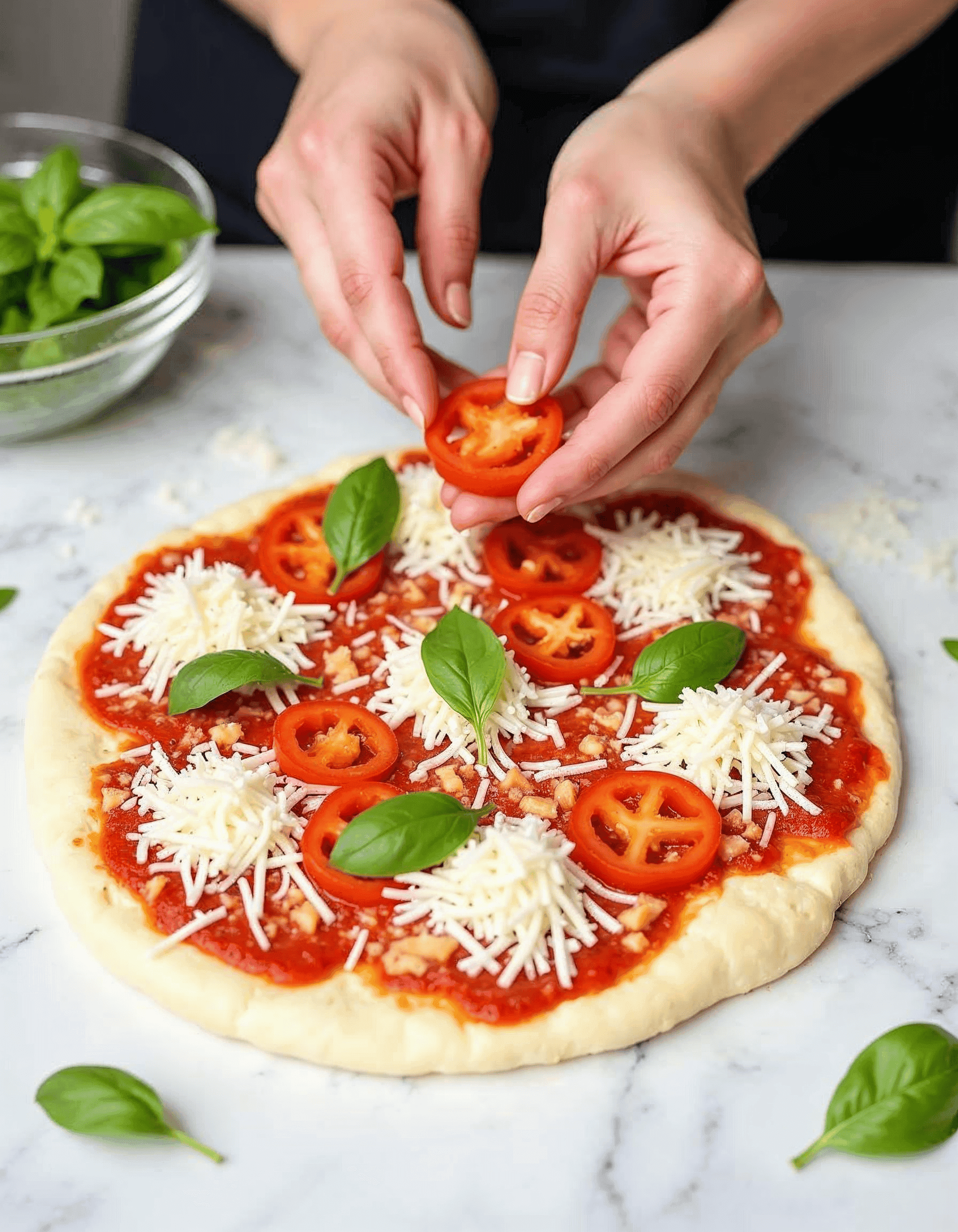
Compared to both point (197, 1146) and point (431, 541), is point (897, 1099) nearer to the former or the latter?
point (197, 1146)

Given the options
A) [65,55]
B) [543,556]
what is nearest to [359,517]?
[543,556]

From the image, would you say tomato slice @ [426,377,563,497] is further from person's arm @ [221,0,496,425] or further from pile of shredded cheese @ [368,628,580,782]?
pile of shredded cheese @ [368,628,580,782]

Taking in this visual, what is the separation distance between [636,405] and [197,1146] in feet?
5.17

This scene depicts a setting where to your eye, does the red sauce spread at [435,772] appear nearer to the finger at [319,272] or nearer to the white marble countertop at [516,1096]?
the white marble countertop at [516,1096]

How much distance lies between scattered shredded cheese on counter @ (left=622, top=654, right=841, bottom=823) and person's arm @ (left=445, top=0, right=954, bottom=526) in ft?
1.68

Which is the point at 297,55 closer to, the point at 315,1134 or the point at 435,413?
the point at 435,413

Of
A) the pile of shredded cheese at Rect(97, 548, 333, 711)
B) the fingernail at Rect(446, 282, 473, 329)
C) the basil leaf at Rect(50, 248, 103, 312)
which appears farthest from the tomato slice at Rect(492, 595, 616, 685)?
the basil leaf at Rect(50, 248, 103, 312)

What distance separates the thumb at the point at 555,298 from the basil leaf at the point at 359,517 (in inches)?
18.5

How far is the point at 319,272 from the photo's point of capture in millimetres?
2922

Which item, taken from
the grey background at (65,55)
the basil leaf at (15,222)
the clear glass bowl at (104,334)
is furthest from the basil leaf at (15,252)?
the grey background at (65,55)

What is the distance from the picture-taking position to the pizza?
217 centimetres

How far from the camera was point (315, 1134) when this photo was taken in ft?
6.84

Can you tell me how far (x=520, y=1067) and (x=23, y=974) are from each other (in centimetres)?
91

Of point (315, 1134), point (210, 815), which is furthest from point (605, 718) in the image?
point (315, 1134)
